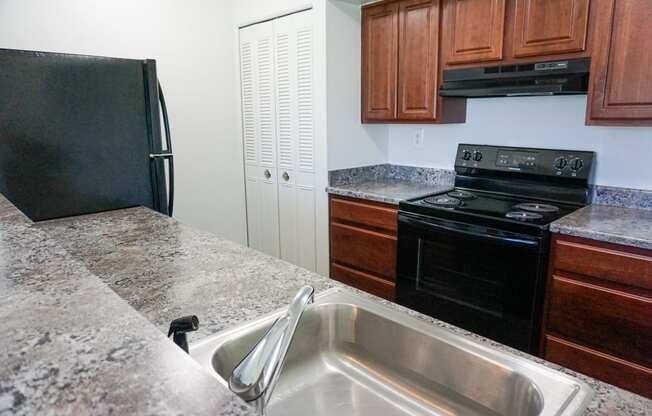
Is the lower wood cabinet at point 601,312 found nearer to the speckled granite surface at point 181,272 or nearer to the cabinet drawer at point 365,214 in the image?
the cabinet drawer at point 365,214

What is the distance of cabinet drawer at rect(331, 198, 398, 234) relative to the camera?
2.66 meters

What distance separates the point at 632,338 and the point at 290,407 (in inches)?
60.7

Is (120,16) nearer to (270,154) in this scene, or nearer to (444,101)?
(270,154)

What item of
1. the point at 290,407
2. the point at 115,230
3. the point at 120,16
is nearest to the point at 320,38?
the point at 120,16

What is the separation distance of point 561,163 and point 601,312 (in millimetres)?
903

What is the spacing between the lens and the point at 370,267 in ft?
9.41

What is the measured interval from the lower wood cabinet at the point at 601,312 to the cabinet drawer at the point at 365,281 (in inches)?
38.1

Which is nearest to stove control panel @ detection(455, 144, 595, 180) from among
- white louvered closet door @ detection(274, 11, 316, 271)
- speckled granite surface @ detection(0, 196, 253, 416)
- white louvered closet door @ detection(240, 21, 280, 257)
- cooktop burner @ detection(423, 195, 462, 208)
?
cooktop burner @ detection(423, 195, 462, 208)

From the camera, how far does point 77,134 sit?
2070 mm

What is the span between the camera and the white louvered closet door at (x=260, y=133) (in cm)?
329

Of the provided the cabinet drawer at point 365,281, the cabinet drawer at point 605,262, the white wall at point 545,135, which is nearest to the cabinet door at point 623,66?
the white wall at point 545,135

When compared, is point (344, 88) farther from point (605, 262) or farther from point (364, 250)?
point (605, 262)

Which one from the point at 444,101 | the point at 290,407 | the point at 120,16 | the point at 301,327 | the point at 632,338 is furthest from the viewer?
the point at 120,16

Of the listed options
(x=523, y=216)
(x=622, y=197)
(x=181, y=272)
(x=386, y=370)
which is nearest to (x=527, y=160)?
(x=622, y=197)
